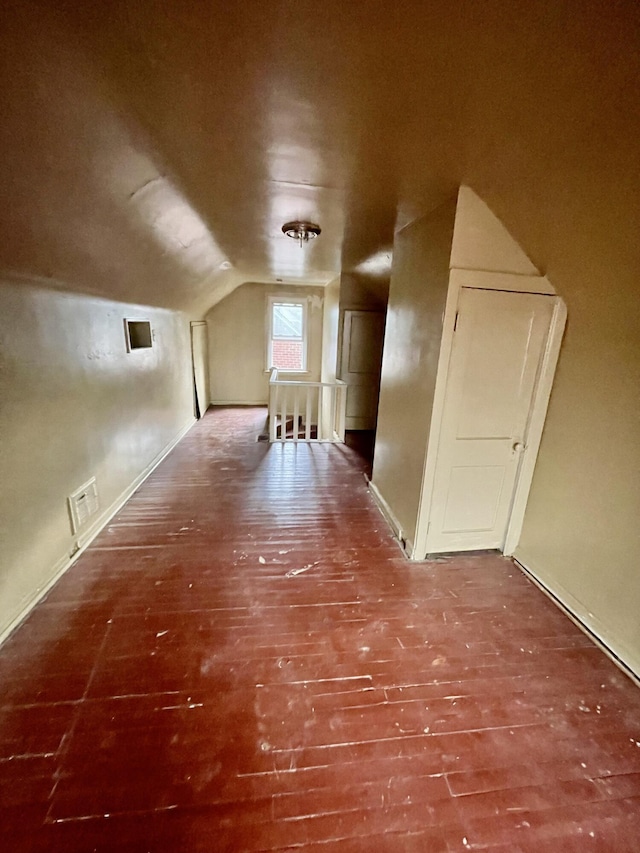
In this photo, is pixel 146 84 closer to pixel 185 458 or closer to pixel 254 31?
pixel 254 31

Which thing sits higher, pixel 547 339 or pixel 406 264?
pixel 406 264

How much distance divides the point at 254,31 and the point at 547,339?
79.5 inches

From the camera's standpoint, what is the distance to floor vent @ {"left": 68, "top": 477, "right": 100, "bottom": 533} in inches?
89.9

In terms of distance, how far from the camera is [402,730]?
136 cm

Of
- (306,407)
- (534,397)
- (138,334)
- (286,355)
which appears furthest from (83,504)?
(286,355)

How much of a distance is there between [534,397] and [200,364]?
5.03 m

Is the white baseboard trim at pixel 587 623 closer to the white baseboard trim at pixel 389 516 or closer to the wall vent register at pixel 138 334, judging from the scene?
the white baseboard trim at pixel 389 516

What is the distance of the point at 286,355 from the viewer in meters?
6.83

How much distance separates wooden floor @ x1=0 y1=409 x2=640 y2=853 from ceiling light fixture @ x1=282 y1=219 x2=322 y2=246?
244 centimetres

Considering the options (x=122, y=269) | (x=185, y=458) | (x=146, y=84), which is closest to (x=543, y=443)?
(x=146, y=84)

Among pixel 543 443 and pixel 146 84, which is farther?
pixel 543 443

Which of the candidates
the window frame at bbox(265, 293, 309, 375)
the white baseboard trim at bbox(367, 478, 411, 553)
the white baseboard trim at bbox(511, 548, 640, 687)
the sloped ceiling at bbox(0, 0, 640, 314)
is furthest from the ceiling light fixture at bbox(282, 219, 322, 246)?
the window frame at bbox(265, 293, 309, 375)

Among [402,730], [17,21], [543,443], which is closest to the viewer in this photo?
[17,21]

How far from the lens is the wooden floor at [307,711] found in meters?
1.10
